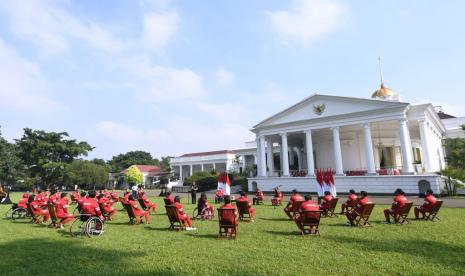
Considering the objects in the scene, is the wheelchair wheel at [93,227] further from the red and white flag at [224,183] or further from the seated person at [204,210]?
the red and white flag at [224,183]

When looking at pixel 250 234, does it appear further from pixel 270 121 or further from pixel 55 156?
pixel 55 156

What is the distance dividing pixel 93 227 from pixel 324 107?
990 inches

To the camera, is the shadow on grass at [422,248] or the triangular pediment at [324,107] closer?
the shadow on grass at [422,248]

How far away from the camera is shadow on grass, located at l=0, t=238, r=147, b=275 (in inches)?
231

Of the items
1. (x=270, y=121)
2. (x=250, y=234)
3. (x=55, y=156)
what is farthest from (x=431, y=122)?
(x=55, y=156)

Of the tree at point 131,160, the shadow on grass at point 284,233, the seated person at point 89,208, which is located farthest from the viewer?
the tree at point 131,160

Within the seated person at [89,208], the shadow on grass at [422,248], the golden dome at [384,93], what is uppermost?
the golden dome at [384,93]

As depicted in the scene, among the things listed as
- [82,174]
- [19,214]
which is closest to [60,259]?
[19,214]

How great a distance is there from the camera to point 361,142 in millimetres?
34969

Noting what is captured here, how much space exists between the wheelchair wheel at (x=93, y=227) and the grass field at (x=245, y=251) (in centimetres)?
27

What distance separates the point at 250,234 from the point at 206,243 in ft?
5.55

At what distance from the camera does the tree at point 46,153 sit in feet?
188

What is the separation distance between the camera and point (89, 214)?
9578 mm

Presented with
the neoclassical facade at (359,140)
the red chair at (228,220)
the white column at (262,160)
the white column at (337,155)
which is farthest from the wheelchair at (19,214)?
the white column at (337,155)
